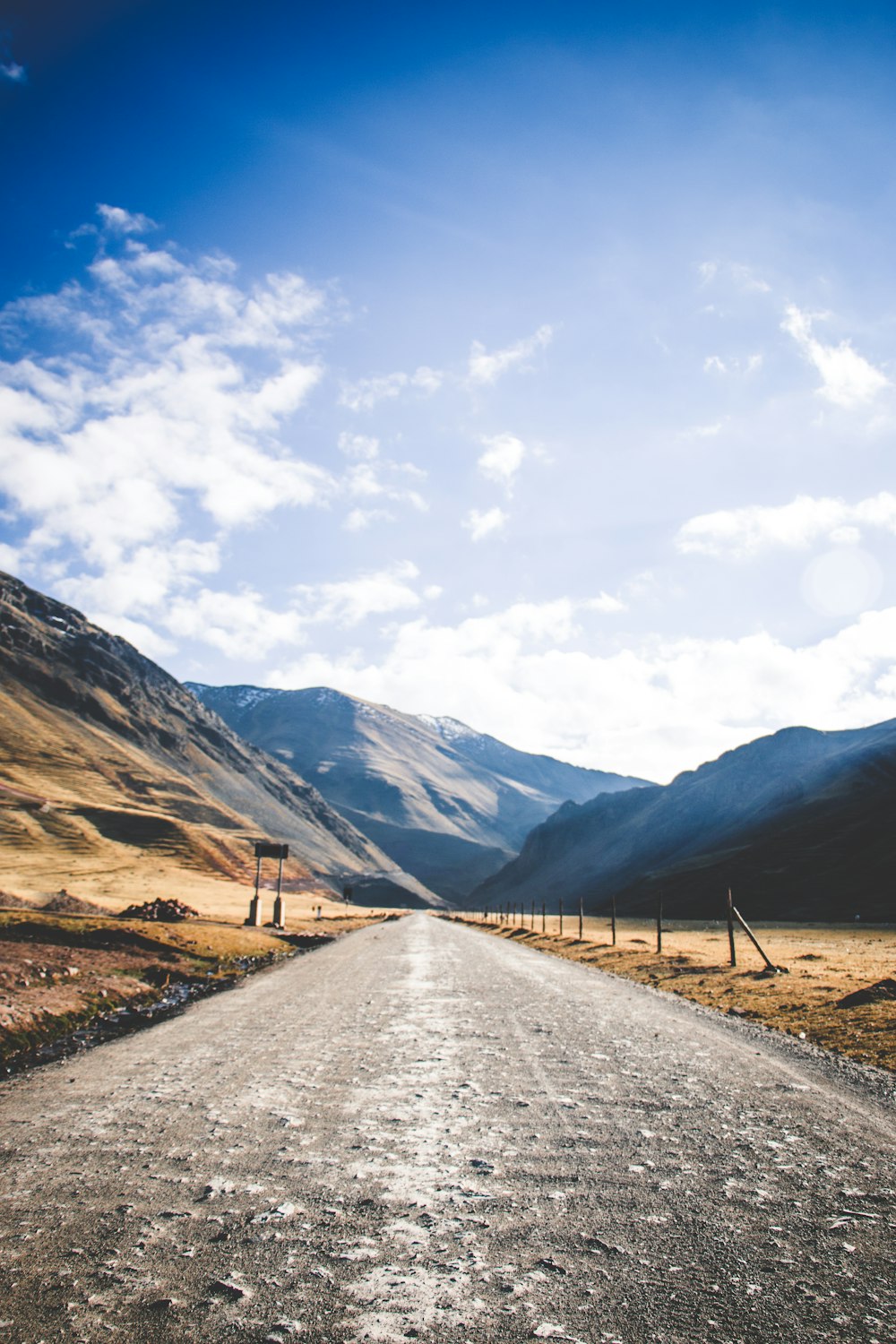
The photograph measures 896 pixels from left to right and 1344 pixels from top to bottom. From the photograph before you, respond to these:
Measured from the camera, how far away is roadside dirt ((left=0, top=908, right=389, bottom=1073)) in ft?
33.4

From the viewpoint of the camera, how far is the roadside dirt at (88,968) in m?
10.2

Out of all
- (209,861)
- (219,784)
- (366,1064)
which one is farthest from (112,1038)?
(219,784)

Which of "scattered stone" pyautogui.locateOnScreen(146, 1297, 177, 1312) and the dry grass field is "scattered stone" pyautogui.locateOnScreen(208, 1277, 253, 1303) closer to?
"scattered stone" pyautogui.locateOnScreen(146, 1297, 177, 1312)

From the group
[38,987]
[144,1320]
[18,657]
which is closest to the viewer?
[144,1320]

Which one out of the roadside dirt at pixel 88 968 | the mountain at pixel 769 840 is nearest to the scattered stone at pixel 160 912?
the roadside dirt at pixel 88 968

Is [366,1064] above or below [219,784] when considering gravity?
below

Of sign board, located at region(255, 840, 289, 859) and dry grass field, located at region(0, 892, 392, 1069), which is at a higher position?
sign board, located at region(255, 840, 289, 859)

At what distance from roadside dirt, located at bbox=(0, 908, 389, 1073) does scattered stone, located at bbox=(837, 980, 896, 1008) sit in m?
13.1

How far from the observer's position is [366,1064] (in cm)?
773

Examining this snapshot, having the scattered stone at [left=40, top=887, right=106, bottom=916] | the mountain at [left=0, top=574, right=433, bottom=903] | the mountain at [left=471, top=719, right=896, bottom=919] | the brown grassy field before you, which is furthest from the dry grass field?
the mountain at [left=471, top=719, right=896, bottom=919]

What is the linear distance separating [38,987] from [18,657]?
183788 millimetres

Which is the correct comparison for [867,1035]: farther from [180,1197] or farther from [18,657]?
[18,657]

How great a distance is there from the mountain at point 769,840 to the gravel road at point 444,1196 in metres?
93.2

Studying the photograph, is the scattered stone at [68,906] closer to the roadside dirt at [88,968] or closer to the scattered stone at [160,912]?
the scattered stone at [160,912]
